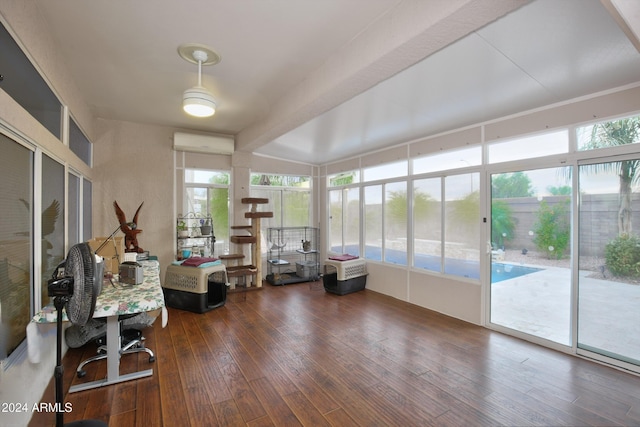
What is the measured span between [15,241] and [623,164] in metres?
4.80

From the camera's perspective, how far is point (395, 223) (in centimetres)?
485

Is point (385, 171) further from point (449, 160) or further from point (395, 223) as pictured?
point (449, 160)

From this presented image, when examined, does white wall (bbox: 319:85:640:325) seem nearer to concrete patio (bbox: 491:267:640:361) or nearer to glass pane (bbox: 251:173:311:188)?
concrete patio (bbox: 491:267:640:361)

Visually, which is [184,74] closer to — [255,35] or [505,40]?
[255,35]

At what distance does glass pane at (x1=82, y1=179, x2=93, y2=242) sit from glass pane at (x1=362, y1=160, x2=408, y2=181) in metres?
4.35

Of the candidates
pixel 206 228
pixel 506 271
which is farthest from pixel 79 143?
pixel 506 271

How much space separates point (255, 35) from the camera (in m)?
2.21

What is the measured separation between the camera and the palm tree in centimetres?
253

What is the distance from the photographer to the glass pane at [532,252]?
298 centimetres

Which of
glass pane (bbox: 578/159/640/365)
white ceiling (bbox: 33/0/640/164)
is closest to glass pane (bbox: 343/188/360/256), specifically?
white ceiling (bbox: 33/0/640/164)

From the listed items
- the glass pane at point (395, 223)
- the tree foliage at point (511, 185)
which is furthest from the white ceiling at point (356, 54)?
the glass pane at point (395, 223)

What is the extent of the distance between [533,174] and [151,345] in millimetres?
4594

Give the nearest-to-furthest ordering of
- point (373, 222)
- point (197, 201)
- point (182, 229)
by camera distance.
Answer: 1. point (182, 229)
2. point (197, 201)
3. point (373, 222)

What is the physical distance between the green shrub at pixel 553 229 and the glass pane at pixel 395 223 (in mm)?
1824
